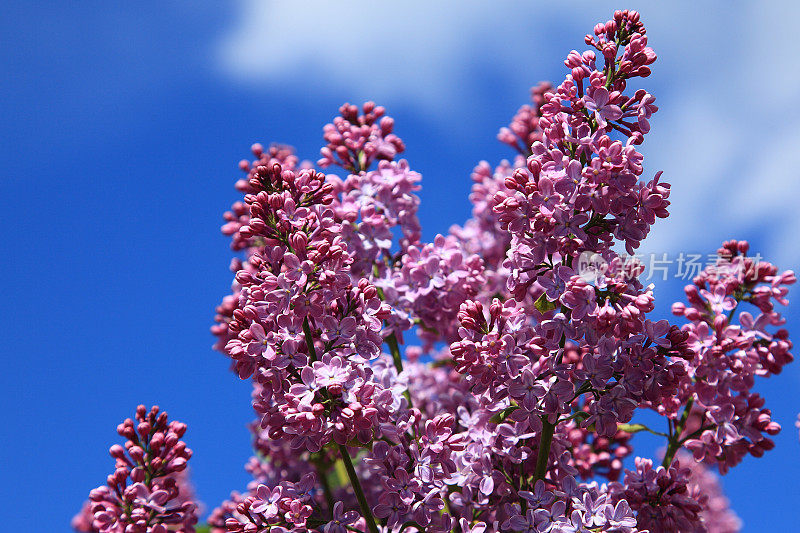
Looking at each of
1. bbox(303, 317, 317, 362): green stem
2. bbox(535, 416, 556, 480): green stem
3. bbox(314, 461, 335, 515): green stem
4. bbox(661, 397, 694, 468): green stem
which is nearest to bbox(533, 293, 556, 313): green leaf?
bbox(535, 416, 556, 480): green stem

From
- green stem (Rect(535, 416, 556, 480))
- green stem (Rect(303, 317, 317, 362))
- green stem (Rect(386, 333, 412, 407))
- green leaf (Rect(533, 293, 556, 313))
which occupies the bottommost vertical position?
green stem (Rect(535, 416, 556, 480))

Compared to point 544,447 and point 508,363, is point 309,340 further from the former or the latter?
point 544,447

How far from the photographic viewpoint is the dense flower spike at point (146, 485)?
3211 mm

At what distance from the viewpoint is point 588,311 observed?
2811 millimetres

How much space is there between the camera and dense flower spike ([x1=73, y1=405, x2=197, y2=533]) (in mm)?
3211

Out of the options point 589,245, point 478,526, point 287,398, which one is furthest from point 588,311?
point 287,398

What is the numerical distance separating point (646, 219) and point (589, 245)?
0.24 metres

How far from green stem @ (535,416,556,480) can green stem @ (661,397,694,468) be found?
2.96 ft

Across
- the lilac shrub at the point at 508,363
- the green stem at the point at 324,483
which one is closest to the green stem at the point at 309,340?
the lilac shrub at the point at 508,363

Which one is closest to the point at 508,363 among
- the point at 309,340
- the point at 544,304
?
the point at 544,304

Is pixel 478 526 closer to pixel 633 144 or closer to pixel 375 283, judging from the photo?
pixel 375 283

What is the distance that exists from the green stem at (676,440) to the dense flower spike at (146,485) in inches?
85.3

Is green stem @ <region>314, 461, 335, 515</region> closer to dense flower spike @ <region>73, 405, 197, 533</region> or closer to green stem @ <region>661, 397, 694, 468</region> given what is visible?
dense flower spike @ <region>73, 405, 197, 533</region>

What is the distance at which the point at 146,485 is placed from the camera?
3328mm
